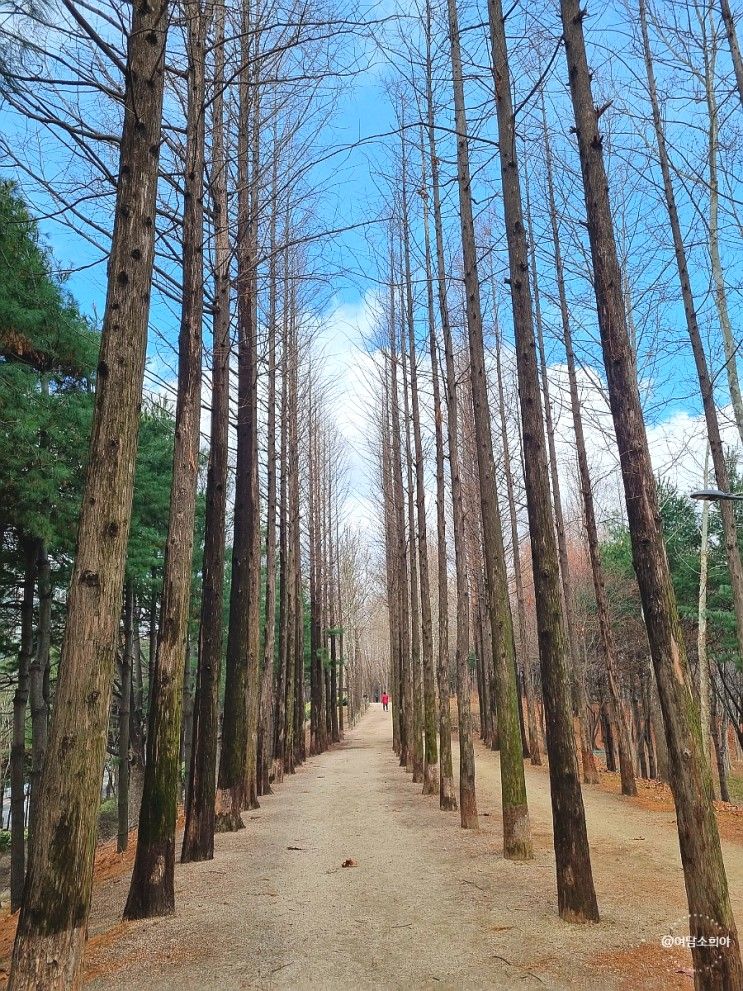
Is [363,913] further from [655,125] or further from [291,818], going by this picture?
[655,125]

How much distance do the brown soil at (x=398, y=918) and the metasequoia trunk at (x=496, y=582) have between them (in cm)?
44

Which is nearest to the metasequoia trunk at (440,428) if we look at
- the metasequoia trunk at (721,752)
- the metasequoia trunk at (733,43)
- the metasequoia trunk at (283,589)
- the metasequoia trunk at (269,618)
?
the metasequoia trunk at (269,618)

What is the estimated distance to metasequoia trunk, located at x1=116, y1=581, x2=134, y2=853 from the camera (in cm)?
1161

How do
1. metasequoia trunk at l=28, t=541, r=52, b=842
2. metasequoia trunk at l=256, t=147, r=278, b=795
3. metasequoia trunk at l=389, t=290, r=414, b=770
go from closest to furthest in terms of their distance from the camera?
metasequoia trunk at l=28, t=541, r=52, b=842
metasequoia trunk at l=256, t=147, r=278, b=795
metasequoia trunk at l=389, t=290, r=414, b=770

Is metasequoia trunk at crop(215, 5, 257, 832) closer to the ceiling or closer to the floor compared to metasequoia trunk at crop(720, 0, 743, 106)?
closer to the floor

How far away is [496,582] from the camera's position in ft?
22.4

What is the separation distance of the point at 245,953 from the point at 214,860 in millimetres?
2974

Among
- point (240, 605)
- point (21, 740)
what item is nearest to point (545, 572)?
point (240, 605)

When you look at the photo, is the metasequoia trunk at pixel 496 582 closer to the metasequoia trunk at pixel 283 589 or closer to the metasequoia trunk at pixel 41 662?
the metasequoia trunk at pixel 41 662

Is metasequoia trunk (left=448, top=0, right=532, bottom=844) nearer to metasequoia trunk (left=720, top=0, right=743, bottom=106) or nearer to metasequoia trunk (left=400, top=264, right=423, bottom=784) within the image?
metasequoia trunk (left=720, top=0, right=743, bottom=106)

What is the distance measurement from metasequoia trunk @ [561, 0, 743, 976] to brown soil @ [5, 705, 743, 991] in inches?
23.1

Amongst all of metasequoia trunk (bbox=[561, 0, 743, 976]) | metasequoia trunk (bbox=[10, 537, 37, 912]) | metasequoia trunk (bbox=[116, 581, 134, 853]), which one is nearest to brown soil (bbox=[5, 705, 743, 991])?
metasequoia trunk (bbox=[561, 0, 743, 976])

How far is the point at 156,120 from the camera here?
11.8ft

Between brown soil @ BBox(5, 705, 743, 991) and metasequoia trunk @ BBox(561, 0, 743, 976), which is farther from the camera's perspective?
brown soil @ BBox(5, 705, 743, 991)
